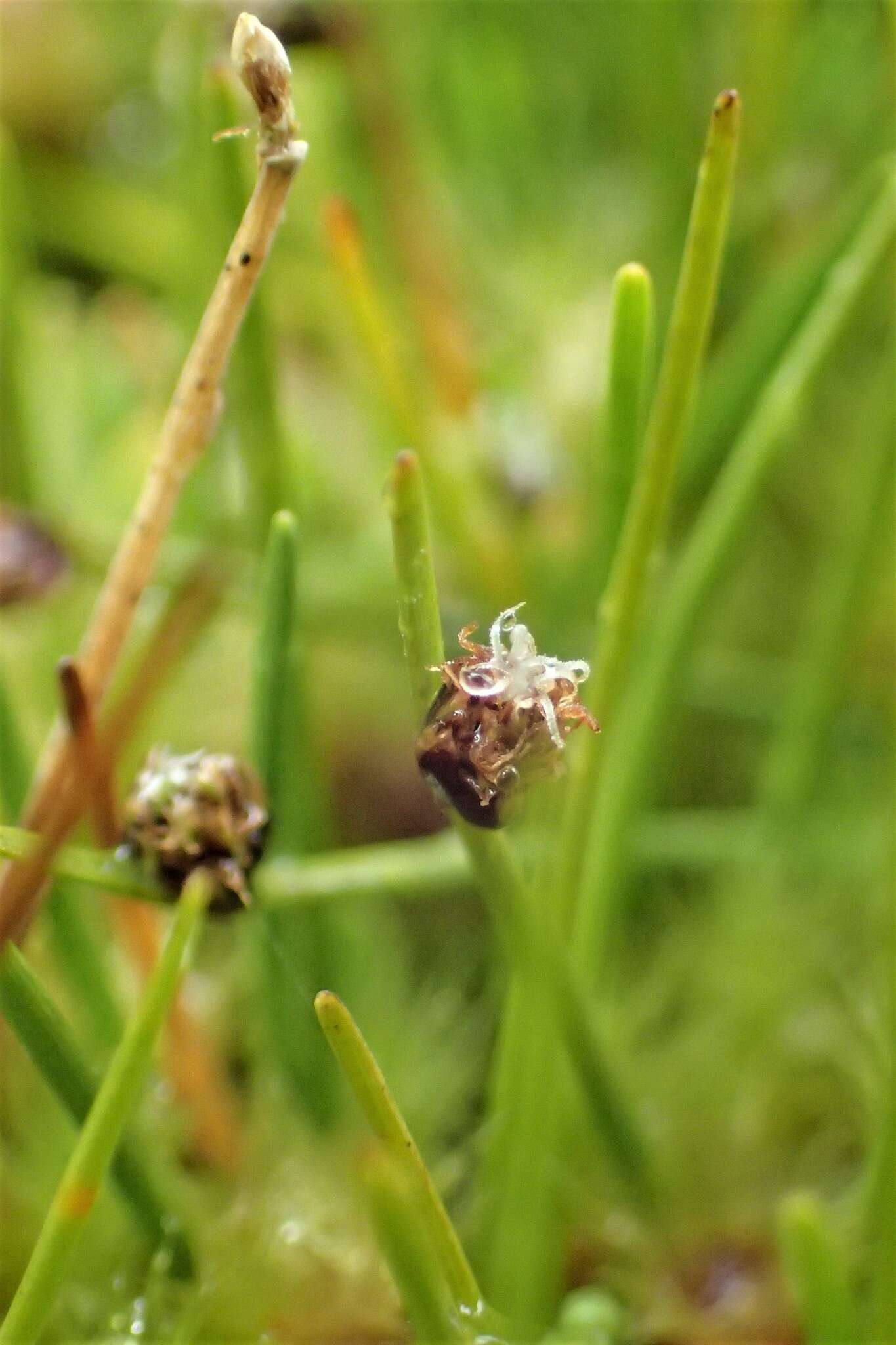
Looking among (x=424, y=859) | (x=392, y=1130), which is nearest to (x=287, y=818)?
(x=424, y=859)

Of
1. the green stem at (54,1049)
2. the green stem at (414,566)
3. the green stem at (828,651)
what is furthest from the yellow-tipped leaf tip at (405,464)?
the green stem at (828,651)

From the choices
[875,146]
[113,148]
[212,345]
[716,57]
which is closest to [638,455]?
[212,345]

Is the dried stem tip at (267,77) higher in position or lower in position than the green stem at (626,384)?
higher

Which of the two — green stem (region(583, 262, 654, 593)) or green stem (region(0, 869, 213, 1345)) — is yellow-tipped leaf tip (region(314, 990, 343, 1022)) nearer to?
green stem (region(0, 869, 213, 1345))

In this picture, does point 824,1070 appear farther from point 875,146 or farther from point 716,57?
point 716,57

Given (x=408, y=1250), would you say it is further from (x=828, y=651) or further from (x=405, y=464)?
(x=828, y=651)

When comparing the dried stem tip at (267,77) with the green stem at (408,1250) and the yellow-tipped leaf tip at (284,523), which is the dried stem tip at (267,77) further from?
the green stem at (408,1250)
